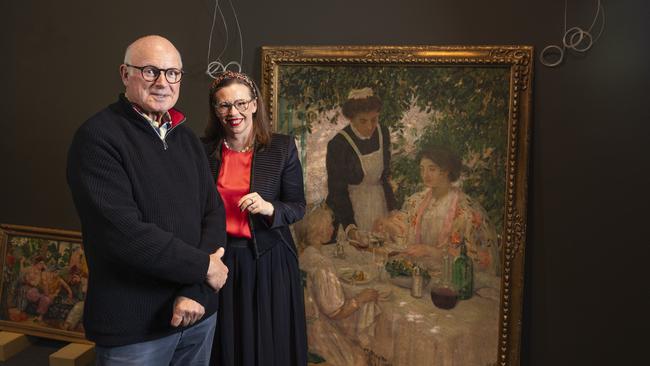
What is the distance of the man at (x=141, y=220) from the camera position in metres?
1.67

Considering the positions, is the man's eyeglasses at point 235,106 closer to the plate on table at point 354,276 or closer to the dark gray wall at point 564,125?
the dark gray wall at point 564,125

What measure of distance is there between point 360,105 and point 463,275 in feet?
2.99

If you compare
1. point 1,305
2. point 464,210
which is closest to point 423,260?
point 464,210

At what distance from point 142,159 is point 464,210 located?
1507 mm

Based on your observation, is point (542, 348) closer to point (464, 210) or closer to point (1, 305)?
point (464, 210)

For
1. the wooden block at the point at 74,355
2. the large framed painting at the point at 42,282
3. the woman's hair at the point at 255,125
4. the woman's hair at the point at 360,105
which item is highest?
the woman's hair at the point at 360,105

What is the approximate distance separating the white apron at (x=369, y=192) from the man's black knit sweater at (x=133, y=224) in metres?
1.05

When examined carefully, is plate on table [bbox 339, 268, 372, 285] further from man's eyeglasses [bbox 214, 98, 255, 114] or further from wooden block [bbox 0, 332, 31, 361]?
wooden block [bbox 0, 332, 31, 361]

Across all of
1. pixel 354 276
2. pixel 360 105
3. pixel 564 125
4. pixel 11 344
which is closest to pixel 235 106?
pixel 360 105

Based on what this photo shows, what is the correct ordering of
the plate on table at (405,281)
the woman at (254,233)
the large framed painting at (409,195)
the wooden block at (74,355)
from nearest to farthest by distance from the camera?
the woman at (254,233) → the large framed painting at (409,195) → the plate on table at (405,281) → the wooden block at (74,355)

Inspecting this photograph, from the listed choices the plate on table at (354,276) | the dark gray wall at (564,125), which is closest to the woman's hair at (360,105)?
the dark gray wall at (564,125)

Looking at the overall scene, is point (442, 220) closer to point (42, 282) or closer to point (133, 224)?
point (133, 224)

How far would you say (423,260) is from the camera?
2744 mm

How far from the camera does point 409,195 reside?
2748 millimetres
